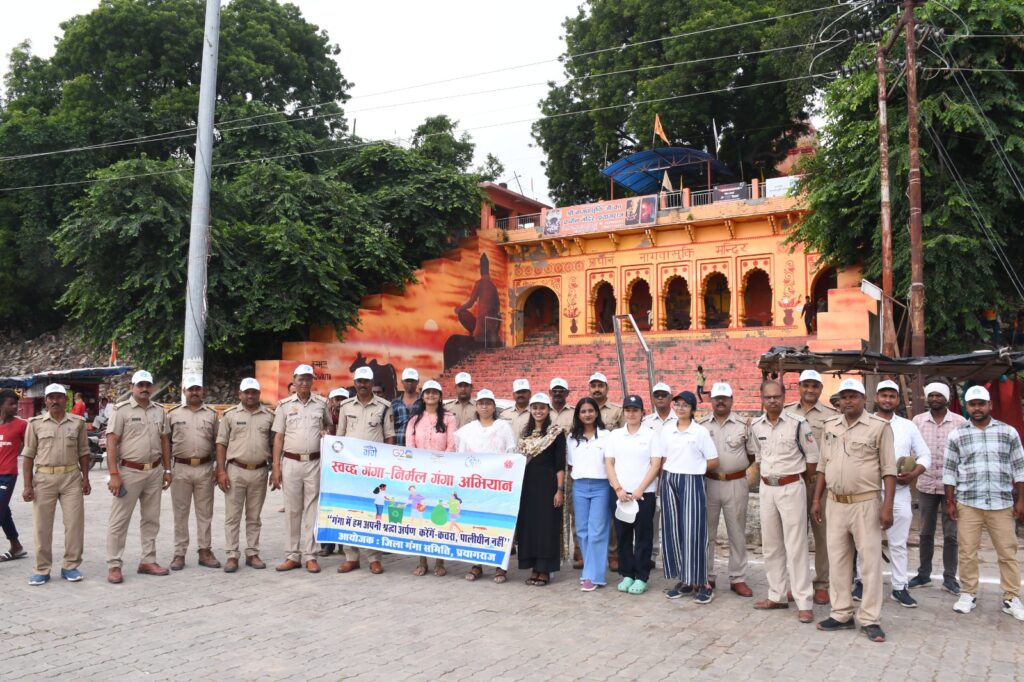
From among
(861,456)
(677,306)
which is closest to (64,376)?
(861,456)

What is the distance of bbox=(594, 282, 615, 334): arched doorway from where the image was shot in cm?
3131

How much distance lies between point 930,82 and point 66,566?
17841mm

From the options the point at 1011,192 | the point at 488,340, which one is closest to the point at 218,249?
the point at 488,340

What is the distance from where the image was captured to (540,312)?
33625 millimetres

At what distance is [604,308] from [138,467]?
87.2 feet

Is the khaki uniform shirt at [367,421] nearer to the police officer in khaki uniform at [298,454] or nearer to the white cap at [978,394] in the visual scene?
the police officer in khaki uniform at [298,454]

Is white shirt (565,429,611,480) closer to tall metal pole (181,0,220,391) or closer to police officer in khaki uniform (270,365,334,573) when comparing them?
police officer in khaki uniform (270,365,334,573)

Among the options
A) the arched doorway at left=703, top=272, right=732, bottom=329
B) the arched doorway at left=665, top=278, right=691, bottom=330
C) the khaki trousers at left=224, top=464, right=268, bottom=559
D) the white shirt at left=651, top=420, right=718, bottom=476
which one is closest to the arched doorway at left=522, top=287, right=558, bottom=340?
the arched doorway at left=665, top=278, right=691, bottom=330

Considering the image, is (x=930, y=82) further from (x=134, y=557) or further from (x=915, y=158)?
(x=134, y=557)

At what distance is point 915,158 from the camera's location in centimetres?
1266

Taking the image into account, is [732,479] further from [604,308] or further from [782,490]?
[604,308]

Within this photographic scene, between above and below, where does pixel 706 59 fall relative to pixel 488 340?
above

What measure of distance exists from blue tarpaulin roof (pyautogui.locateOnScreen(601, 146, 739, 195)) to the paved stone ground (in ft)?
81.0

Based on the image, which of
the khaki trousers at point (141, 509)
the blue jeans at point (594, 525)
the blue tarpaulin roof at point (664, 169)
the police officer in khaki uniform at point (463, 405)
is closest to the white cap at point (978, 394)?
the blue jeans at point (594, 525)
